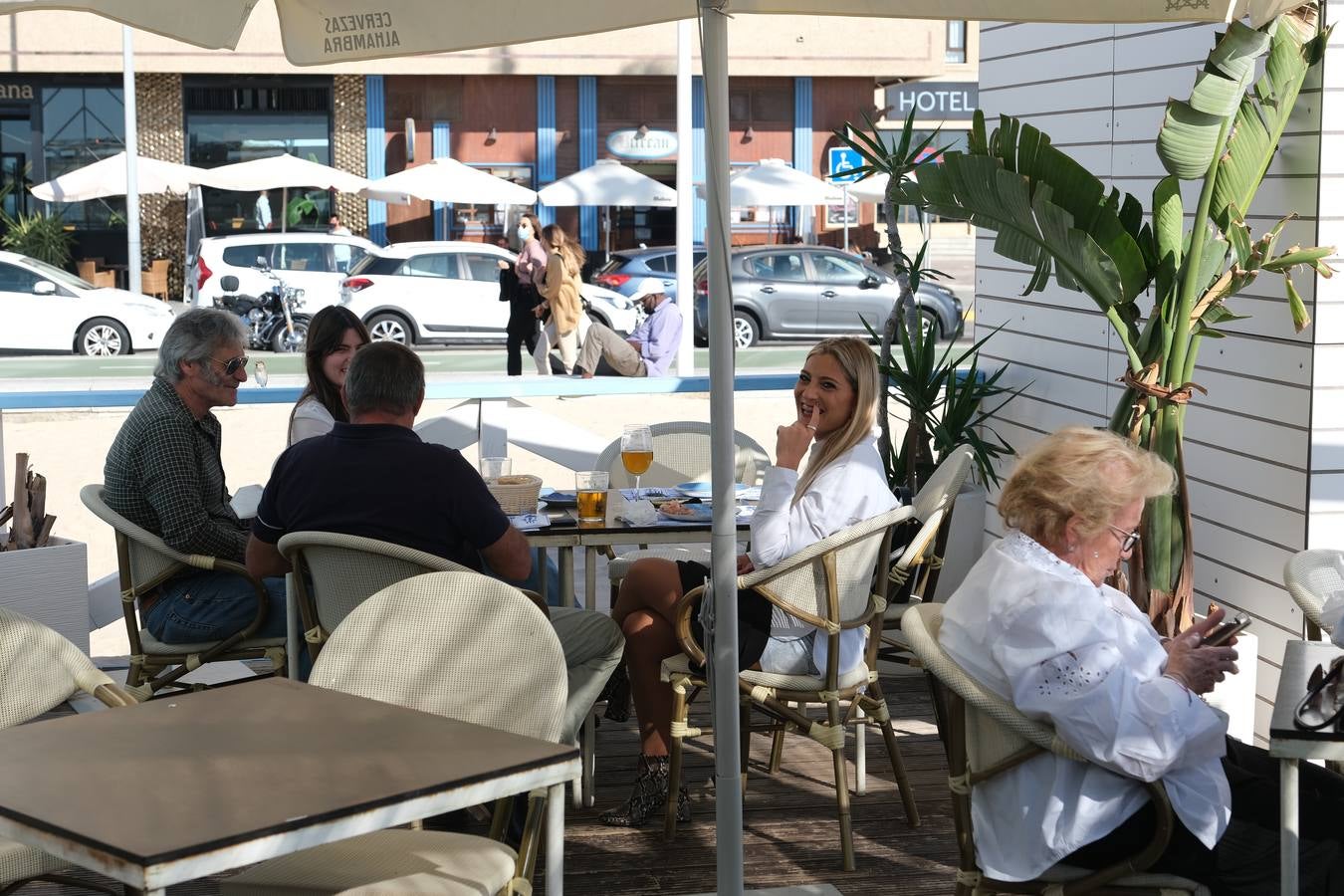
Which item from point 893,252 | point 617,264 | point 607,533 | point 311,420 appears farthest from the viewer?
point 617,264

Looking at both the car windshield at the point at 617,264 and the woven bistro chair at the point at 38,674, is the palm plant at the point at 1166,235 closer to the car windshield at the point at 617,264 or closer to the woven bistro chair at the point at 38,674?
the woven bistro chair at the point at 38,674

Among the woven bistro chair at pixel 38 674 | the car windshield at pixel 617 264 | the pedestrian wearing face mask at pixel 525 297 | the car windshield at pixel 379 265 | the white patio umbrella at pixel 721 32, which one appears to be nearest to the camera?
the woven bistro chair at pixel 38 674

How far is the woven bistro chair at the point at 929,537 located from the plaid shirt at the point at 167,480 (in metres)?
1.98

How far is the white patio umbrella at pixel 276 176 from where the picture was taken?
27766 millimetres

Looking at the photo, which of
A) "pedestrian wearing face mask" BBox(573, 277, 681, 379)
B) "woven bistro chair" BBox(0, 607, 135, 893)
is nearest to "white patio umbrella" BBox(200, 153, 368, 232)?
"pedestrian wearing face mask" BBox(573, 277, 681, 379)

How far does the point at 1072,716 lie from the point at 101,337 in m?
18.9

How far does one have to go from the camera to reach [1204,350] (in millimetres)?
5320

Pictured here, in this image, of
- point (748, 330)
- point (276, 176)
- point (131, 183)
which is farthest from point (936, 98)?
point (131, 183)

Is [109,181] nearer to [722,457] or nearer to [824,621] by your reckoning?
[824,621]

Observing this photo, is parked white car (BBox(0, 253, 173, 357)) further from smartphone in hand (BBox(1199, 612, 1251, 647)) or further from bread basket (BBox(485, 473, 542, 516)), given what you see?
smartphone in hand (BBox(1199, 612, 1251, 647))

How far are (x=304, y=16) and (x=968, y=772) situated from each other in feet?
8.67

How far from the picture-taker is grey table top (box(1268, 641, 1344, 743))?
2662 mm

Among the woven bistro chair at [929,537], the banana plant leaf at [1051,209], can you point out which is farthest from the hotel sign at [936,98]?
the woven bistro chair at [929,537]

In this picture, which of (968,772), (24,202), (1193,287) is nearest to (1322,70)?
(1193,287)
